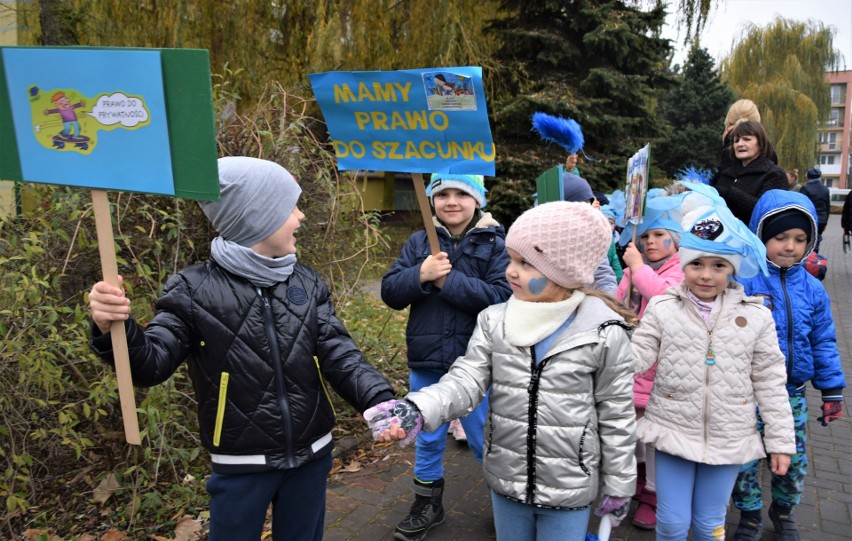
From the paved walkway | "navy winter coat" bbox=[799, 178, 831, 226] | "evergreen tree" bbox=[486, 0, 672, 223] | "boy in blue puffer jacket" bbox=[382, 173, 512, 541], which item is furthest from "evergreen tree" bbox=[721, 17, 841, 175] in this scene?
"boy in blue puffer jacket" bbox=[382, 173, 512, 541]

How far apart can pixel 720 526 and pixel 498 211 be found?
348 inches

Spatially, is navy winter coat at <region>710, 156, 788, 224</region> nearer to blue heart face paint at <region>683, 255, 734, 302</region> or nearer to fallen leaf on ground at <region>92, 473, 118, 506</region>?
blue heart face paint at <region>683, 255, 734, 302</region>

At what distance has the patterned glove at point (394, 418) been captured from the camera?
2146mm

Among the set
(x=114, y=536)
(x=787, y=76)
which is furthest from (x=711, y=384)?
(x=787, y=76)

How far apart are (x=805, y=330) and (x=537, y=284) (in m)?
1.74

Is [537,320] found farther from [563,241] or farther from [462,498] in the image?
[462,498]

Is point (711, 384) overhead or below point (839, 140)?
overhead

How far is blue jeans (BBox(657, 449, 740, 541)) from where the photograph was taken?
2.92 m

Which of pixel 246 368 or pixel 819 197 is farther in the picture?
pixel 819 197

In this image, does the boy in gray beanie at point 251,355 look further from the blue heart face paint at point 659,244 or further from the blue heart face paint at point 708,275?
the blue heart face paint at point 659,244

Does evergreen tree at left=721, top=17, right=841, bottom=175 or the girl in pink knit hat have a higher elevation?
evergreen tree at left=721, top=17, right=841, bottom=175

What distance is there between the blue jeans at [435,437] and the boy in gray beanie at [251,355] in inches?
41.6

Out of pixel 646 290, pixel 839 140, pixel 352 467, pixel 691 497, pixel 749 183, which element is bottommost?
pixel 839 140

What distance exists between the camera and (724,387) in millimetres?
2910
